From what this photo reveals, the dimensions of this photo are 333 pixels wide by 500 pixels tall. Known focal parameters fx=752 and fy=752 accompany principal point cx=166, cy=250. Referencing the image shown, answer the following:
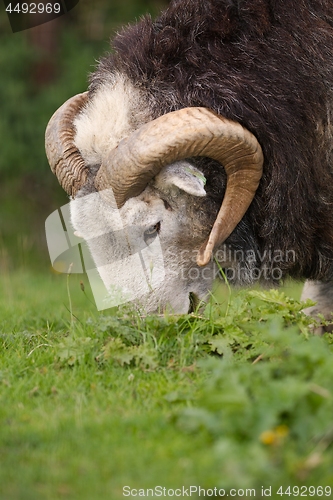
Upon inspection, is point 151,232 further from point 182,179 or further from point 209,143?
point 209,143

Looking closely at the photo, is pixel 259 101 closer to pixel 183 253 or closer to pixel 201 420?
pixel 183 253

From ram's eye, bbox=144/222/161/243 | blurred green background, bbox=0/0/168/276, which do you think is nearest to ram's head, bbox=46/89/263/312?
ram's eye, bbox=144/222/161/243

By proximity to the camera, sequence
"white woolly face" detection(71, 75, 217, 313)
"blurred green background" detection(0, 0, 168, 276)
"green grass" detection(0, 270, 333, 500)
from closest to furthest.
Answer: "green grass" detection(0, 270, 333, 500), "white woolly face" detection(71, 75, 217, 313), "blurred green background" detection(0, 0, 168, 276)

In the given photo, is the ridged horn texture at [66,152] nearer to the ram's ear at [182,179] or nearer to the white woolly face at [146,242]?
the white woolly face at [146,242]

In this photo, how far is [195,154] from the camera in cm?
536

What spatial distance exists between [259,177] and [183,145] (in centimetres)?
73

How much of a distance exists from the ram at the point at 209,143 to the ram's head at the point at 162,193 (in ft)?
0.03

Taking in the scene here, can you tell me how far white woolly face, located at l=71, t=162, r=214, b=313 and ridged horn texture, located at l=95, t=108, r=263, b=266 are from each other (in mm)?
138

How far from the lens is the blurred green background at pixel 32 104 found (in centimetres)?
1403

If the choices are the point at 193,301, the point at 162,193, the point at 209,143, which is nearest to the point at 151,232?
the point at 162,193

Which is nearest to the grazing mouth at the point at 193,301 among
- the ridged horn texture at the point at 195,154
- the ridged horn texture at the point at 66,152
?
the ridged horn texture at the point at 195,154

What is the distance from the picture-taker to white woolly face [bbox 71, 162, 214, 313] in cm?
559

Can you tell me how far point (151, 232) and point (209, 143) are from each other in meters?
0.82

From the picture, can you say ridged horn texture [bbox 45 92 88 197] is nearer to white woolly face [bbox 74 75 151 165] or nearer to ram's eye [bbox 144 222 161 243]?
white woolly face [bbox 74 75 151 165]
